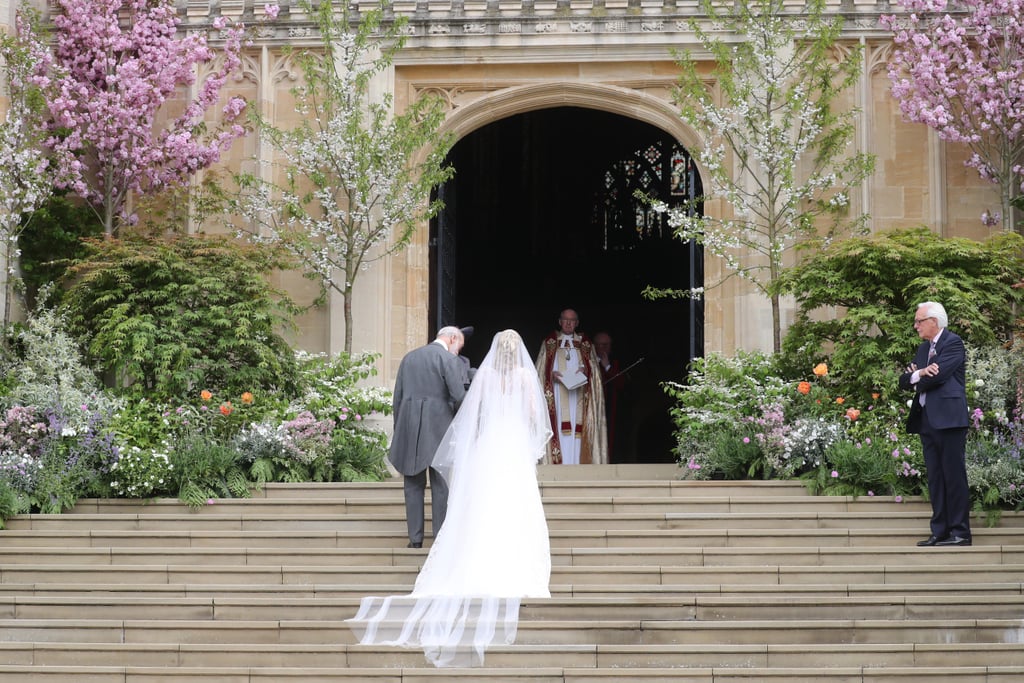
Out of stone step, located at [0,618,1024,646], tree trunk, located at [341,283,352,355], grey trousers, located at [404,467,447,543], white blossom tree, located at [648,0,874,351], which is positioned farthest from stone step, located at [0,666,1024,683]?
tree trunk, located at [341,283,352,355]

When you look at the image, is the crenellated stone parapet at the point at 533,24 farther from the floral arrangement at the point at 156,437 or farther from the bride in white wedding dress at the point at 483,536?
the bride in white wedding dress at the point at 483,536

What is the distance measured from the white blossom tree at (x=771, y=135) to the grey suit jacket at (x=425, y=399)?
175 inches

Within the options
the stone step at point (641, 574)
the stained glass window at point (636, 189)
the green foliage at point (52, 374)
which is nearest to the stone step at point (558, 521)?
the stone step at point (641, 574)

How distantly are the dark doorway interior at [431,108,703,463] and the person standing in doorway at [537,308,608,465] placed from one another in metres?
7.35

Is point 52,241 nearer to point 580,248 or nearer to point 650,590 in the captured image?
point 650,590

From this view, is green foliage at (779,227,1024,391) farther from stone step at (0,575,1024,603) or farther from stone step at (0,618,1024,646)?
stone step at (0,618,1024,646)

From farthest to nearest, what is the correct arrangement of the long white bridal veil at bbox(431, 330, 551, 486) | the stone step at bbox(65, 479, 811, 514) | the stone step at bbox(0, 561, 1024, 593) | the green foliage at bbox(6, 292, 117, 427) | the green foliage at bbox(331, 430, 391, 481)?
the green foliage at bbox(331, 430, 391, 481), the green foliage at bbox(6, 292, 117, 427), the stone step at bbox(65, 479, 811, 514), the long white bridal veil at bbox(431, 330, 551, 486), the stone step at bbox(0, 561, 1024, 593)

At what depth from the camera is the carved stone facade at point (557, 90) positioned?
15.2 metres

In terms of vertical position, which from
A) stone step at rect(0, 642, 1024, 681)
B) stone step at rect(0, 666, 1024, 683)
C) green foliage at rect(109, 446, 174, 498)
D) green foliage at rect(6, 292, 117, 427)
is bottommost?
stone step at rect(0, 666, 1024, 683)

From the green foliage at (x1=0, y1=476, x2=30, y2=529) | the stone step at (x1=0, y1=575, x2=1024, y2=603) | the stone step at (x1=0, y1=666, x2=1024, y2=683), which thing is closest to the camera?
the stone step at (x1=0, y1=666, x2=1024, y2=683)

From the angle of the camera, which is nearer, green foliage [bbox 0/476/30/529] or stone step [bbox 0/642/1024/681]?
stone step [bbox 0/642/1024/681]

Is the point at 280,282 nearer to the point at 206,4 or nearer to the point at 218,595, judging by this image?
the point at 206,4

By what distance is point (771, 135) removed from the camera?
1441 cm

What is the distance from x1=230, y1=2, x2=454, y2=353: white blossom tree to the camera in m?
14.7
